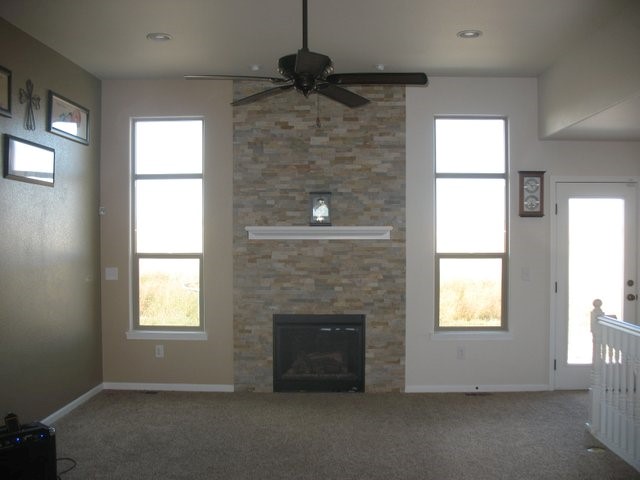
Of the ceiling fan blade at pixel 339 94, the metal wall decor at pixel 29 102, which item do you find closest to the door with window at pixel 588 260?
the ceiling fan blade at pixel 339 94

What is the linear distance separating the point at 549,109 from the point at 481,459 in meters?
3.08

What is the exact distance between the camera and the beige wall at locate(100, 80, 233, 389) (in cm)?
499

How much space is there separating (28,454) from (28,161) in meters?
2.04

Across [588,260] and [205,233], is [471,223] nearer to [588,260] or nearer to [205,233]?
[588,260]

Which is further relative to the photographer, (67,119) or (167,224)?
(167,224)

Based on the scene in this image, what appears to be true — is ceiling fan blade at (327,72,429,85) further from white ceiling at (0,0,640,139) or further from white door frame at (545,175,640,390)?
white door frame at (545,175,640,390)

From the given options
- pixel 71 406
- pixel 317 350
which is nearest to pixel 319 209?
pixel 317 350

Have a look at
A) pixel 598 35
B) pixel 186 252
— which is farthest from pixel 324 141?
pixel 598 35

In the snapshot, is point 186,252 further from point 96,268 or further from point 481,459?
point 481,459

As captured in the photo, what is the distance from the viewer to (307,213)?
16.3 feet

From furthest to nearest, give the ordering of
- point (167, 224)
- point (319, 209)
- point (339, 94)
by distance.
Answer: point (167, 224), point (319, 209), point (339, 94)

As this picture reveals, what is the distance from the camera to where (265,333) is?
16.3 feet

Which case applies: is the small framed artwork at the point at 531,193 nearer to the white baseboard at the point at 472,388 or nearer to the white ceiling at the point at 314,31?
the white ceiling at the point at 314,31

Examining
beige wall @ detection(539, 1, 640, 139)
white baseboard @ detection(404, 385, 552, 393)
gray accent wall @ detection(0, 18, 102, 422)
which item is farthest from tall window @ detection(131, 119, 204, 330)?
beige wall @ detection(539, 1, 640, 139)
